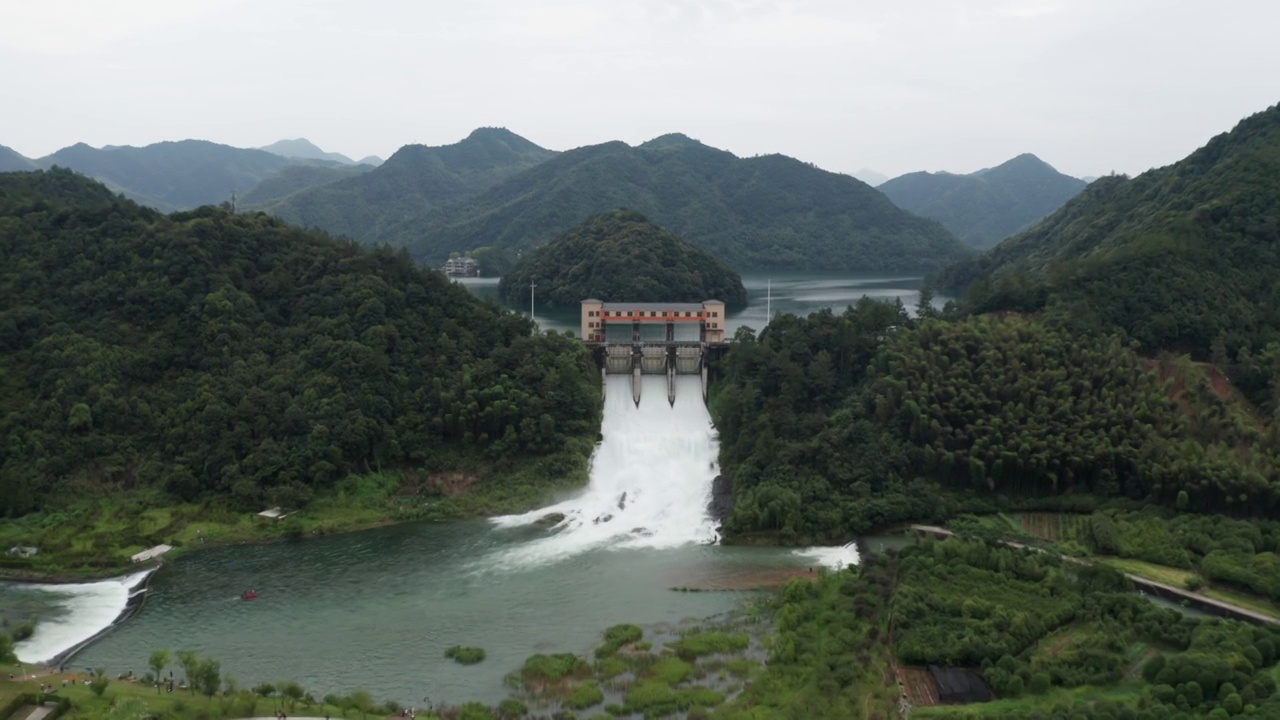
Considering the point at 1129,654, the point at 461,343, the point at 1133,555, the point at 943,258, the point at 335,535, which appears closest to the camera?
the point at 1129,654

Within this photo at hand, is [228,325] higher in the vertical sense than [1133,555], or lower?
higher

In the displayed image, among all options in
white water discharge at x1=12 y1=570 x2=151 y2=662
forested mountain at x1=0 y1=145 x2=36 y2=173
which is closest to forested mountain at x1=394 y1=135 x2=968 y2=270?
forested mountain at x1=0 y1=145 x2=36 y2=173

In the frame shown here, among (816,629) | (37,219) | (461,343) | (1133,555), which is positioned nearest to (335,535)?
(461,343)

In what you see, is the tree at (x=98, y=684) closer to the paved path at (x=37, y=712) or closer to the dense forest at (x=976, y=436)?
the paved path at (x=37, y=712)

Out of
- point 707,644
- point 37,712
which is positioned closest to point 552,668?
point 707,644

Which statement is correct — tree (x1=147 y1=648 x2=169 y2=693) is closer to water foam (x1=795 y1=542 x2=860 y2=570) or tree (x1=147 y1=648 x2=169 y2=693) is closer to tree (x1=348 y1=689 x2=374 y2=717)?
tree (x1=348 y1=689 x2=374 y2=717)

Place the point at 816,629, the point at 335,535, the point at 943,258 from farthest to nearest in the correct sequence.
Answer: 1. the point at 943,258
2. the point at 335,535
3. the point at 816,629

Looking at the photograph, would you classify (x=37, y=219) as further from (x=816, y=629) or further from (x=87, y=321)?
(x=816, y=629)
